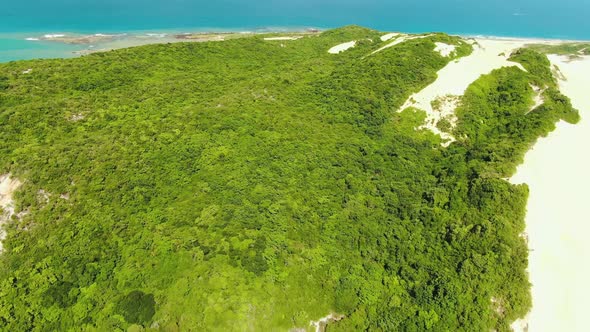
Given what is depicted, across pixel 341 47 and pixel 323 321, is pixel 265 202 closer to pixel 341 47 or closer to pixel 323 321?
pixel 323 321

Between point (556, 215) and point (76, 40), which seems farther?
point (76, 40)

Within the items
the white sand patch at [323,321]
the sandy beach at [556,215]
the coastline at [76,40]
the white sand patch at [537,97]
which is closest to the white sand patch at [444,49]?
the sandy beach at [556,215]

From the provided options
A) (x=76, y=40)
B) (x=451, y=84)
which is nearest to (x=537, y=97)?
(x=451, y=84)

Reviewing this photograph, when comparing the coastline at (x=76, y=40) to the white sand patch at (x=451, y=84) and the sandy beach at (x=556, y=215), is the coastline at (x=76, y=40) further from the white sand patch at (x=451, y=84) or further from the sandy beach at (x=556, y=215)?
the sandy beach at (x=556, y=215)

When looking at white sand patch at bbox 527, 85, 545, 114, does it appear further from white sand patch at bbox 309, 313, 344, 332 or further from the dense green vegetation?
white sand patch at bbox 309, 313, 344, 332

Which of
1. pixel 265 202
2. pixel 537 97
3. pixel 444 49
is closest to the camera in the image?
pixel 265 202

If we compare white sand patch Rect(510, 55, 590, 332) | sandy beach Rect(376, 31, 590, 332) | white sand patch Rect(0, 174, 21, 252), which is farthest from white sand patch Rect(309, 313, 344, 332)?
white sand patch Rect(0, 174, 21, 252)
